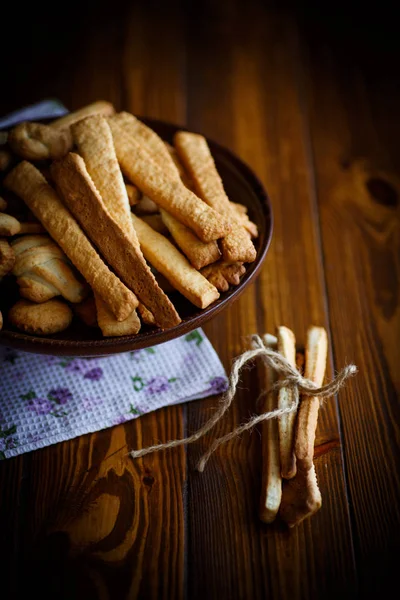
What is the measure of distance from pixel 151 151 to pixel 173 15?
0.95 m

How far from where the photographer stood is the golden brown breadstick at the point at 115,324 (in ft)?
2.61

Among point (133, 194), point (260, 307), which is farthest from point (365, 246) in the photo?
point (133, 194)

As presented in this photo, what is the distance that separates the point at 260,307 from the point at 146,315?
0.34 m

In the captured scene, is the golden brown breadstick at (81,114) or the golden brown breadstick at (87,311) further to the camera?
the golden brown breadstick at (81,114)

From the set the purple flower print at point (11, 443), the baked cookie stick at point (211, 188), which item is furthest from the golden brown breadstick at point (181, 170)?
the purple flower print at point (11, 443)

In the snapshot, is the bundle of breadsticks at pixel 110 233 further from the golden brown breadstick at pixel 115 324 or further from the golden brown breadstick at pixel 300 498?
the golden brown breadstick at pixel 300 498

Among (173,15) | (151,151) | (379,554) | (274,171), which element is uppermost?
(173,15)

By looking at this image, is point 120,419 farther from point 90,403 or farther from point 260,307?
point 260,307

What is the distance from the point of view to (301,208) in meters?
1.28

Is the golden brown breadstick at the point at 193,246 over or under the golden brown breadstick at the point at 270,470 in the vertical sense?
over

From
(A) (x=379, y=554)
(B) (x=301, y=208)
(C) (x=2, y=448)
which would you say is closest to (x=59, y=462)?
(C) (x=2, y=448)

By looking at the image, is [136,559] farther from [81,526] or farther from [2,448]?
[2,448]

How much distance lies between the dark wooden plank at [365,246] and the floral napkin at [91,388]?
0.80 ft

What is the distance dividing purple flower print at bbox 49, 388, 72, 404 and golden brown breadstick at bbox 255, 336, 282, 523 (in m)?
0.30
